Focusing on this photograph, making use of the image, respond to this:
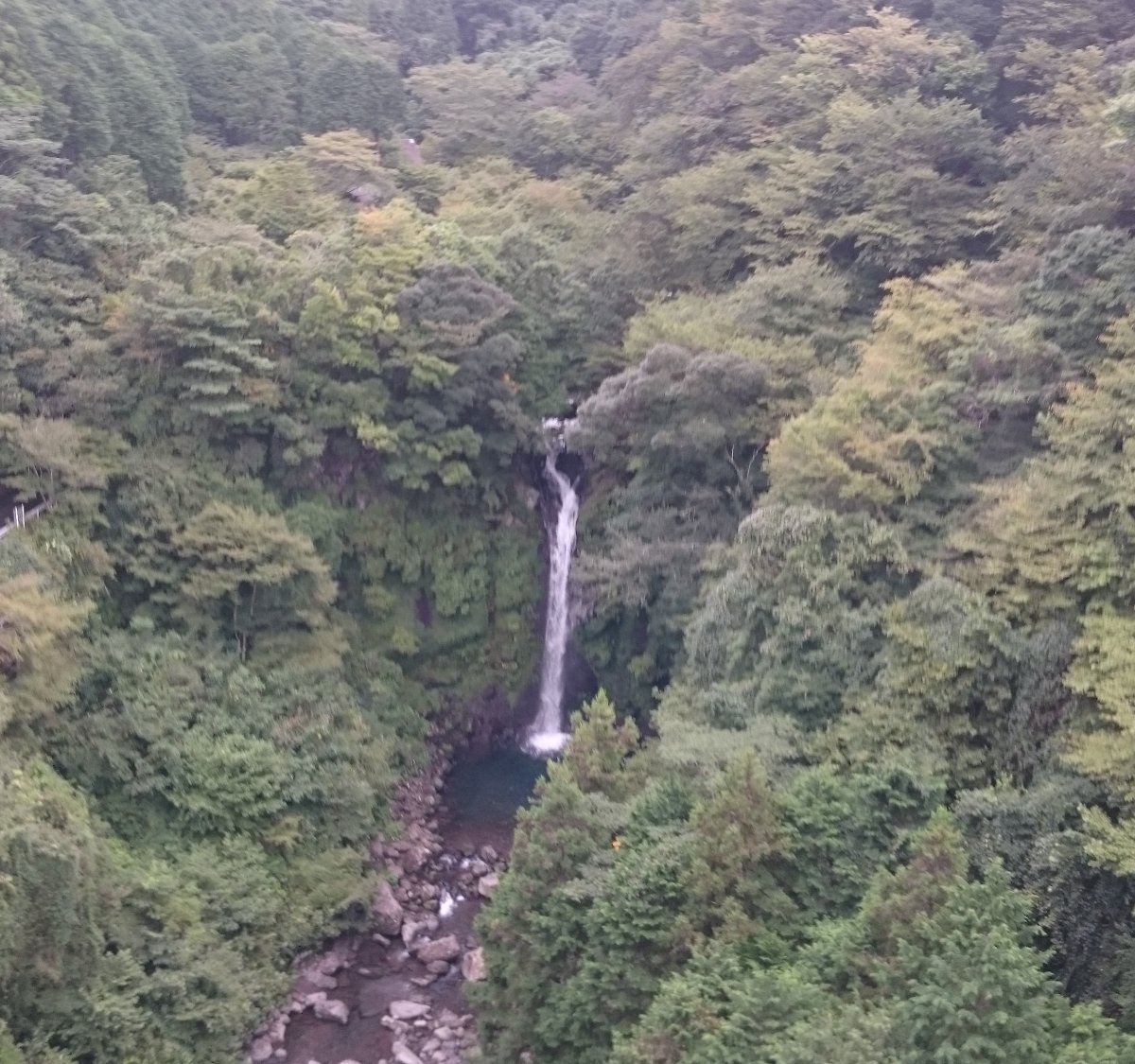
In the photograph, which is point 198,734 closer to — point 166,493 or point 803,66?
point 166,493

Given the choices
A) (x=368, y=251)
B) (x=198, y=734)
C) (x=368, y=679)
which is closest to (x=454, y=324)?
(x=368, y=251)

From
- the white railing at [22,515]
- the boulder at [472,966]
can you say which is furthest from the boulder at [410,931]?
the white railing at [22,515]

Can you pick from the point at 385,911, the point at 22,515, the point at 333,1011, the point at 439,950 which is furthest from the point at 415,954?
the point at 22,515

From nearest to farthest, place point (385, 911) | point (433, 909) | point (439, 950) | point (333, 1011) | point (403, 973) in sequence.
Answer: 1. point (333, 1011)
2. point (403, 973)
3. point (439, 950)
4. point (385, 911)
5. point (433, 909)

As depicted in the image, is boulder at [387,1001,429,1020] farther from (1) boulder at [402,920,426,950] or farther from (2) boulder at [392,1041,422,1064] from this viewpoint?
(1) boulder at [402,920,426,950]

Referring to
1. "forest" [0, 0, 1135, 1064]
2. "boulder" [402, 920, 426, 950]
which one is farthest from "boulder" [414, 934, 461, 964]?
"forest" [0, 0, 1135, 1064]

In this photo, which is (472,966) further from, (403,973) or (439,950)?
(403,973)

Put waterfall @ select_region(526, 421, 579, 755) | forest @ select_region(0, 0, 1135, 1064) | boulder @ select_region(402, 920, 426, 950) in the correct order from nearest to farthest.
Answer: forest @ select_region(0, 0, 1135, 1064)
boulder @ select_region(402, 920, 426, 950)
waterfall @ select_region(526, 421, 579, 755)
